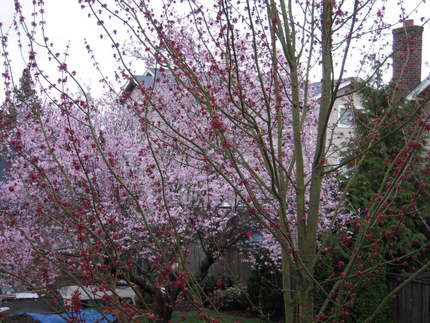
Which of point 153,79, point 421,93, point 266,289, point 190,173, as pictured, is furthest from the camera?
point 266,289

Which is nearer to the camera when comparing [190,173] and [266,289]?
[190,173]

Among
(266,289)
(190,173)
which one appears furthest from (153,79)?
(266,289)

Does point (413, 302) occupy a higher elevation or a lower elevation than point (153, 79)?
lower

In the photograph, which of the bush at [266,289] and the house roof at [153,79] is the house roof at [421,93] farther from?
the bush at [266,289]

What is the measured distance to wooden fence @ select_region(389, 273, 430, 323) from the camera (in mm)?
9906

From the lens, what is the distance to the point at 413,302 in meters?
10.1

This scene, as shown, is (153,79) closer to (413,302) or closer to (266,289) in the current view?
(413,302)

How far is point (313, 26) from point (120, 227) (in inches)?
224

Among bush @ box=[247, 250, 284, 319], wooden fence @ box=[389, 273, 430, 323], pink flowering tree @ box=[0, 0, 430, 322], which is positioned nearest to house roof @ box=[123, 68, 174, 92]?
pink flowering tree @ box=[0, 0, 430, 322]

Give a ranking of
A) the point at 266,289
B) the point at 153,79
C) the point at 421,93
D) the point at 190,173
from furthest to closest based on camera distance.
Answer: the point at 266,289 < the point at 190,173 < the point at 153,79 < the point at 421,93

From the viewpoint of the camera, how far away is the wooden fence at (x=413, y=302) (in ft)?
32.5

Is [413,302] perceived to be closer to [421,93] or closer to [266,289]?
[266,289]

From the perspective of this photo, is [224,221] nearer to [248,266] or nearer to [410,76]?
[248,266]

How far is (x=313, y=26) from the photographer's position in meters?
4.06
